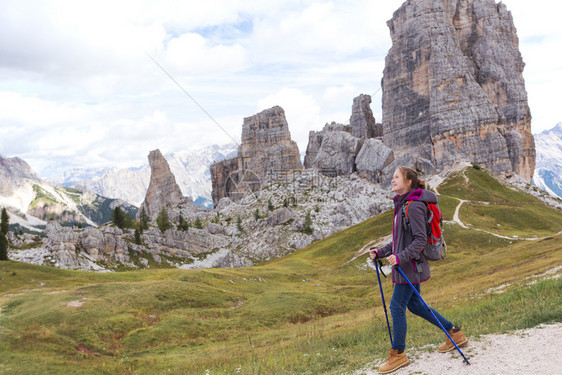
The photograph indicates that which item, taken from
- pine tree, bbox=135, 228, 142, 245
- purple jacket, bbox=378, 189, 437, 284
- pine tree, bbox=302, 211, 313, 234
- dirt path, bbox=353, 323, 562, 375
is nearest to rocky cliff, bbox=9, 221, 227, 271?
pine tree, bbox=135, 228, 142, 245

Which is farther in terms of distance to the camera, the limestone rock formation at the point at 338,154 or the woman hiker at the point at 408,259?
the limestone rock formation at the point at 338,154

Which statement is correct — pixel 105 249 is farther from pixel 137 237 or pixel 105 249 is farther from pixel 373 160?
pixel 373 160

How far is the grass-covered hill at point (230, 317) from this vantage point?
1525 cm

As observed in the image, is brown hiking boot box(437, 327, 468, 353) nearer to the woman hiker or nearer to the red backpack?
the woman hiker

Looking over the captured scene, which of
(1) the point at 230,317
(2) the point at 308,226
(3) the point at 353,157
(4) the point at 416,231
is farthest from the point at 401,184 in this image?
(3) the point at 353,157

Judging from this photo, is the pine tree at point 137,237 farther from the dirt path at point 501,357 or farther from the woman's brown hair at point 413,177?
the woman's brown hair at point 413,177

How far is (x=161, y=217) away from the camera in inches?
4427

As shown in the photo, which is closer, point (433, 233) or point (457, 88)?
point (433, 233)

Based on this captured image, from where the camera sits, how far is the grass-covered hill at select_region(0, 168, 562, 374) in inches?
600

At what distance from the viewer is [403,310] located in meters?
11.1

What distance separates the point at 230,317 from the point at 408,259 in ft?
90.1

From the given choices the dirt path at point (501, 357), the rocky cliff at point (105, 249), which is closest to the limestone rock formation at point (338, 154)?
the rocky cliff at point (105, 249)

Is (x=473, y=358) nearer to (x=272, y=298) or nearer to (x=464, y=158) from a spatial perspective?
(x=272, y=298)

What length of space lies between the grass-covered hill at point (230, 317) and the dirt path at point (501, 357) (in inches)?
31.4
